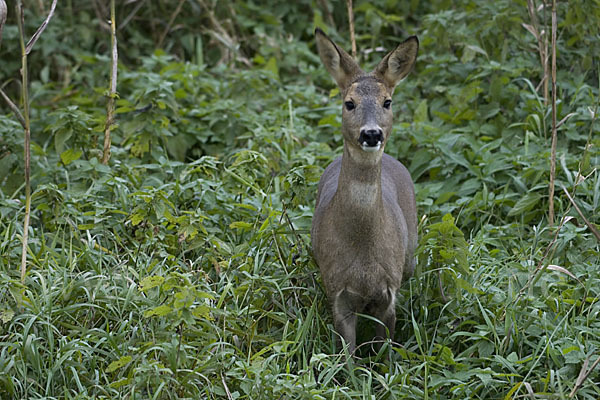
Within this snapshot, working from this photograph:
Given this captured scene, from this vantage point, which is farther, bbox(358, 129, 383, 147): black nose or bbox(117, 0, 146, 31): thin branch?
bbox(117, 0, 146, 31): thin branch

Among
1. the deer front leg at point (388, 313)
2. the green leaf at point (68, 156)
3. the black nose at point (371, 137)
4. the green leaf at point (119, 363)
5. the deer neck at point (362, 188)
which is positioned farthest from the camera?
the green leaf at point (68, 156)

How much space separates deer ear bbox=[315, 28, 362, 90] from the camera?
423 centimetres

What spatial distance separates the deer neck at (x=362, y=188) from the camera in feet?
13.0

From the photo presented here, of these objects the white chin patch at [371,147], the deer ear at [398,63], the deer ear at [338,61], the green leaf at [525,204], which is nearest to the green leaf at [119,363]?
the white chin patch at [371,147]

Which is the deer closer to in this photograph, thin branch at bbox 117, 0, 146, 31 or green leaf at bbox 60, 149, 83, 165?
green leaf at bbox 60, 149, 83, 165

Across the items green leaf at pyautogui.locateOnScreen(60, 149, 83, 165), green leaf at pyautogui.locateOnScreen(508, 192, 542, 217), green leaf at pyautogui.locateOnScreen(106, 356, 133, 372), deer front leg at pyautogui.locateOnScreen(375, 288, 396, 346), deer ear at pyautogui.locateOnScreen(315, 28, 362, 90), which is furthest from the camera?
green leaf at pyautogui.locateOnScreen(60, 149, 83, 165)

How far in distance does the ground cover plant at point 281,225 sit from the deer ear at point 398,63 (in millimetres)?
764

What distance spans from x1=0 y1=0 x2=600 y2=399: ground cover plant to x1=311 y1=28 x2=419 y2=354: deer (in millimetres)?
202

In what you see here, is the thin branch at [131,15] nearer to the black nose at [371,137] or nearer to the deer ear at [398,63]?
the deer ear at [398,63]

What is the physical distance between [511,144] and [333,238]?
7.96ft

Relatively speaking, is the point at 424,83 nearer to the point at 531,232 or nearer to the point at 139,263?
the point at 531,232

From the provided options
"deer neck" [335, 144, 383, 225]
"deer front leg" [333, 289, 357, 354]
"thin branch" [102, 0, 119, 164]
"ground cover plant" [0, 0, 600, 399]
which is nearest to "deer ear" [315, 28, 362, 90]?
"deer neck" [335, 144, 383, 225]

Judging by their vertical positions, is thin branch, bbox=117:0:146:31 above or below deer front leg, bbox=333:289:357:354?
above

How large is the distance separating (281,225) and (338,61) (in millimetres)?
1026
